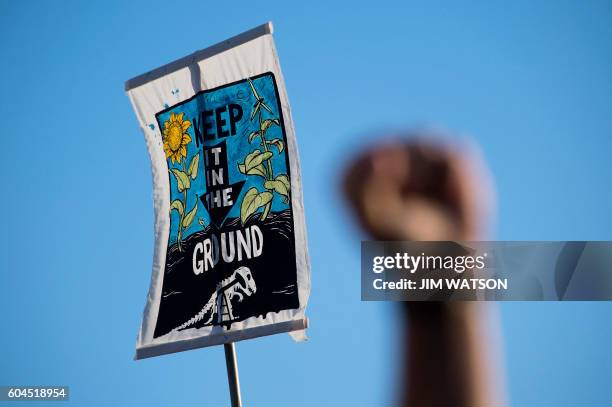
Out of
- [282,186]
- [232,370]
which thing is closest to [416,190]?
[282,186]

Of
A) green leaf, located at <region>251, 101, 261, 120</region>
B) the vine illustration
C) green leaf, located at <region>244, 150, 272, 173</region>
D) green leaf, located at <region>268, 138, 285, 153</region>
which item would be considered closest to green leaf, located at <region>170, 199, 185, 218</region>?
the vine illustration

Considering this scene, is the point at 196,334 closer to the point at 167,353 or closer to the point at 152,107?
→ the point at 167,353

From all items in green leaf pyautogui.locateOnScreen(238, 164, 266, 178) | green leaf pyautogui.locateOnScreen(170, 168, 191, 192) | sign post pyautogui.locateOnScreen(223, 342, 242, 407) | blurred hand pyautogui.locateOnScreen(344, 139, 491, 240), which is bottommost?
sign post pyautogui.locateOnScreen(223, 342, 242, 407)

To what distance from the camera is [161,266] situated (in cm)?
1073

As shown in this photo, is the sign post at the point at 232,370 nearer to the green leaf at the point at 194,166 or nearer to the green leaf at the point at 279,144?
the green leaf at the point at 194,166

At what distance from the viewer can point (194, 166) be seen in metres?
10.7

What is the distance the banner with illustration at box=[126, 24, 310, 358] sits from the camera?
9672mm

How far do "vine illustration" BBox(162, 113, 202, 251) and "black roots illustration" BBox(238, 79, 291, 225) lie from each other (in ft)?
2.46

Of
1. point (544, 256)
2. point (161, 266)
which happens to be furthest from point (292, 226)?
point (544, 256)

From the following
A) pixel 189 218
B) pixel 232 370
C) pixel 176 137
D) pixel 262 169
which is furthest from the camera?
pixel 176 137

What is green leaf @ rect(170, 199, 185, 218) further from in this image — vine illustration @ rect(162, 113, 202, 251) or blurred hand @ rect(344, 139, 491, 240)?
blurred hand @ rect(344, 139, 491, 240)

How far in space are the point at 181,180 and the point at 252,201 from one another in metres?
1.17

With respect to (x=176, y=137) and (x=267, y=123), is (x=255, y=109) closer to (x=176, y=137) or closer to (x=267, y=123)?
(x=267, y=123)

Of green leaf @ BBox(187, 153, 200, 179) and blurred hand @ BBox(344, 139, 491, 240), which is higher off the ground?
green leaf @ BBox(187, 153, 200, 179)
